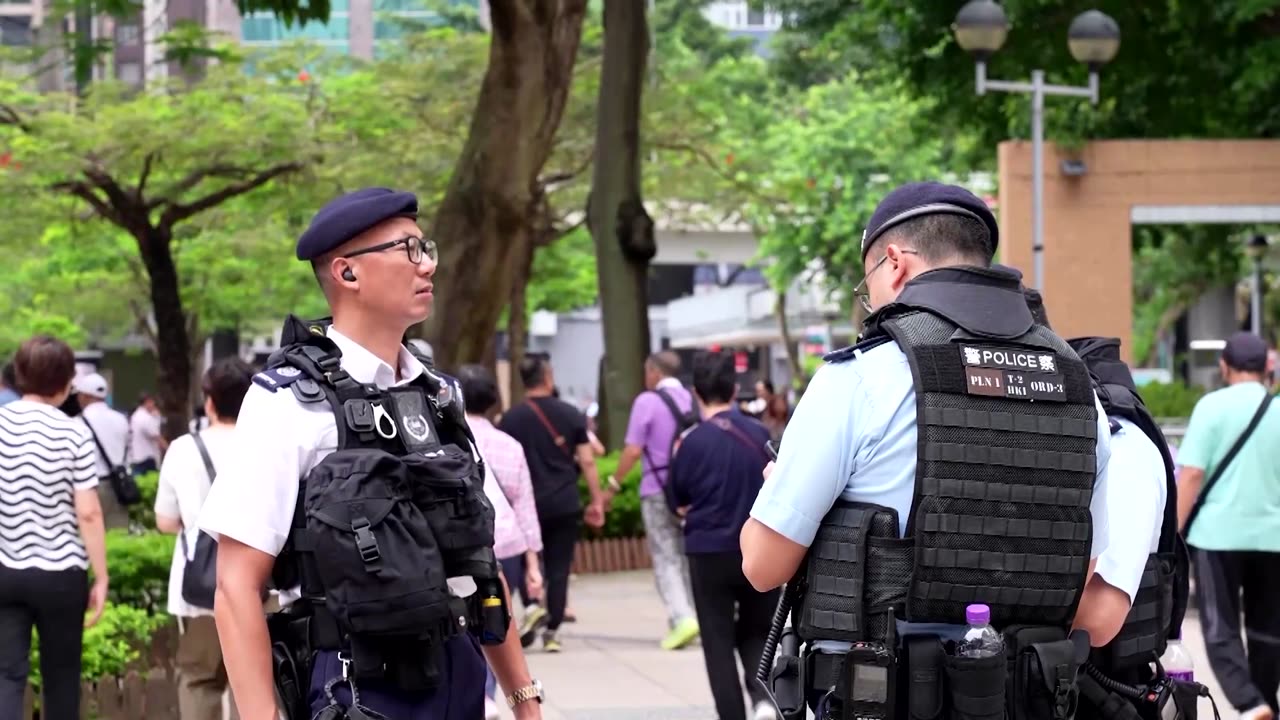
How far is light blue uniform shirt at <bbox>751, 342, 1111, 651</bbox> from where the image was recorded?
3.74m

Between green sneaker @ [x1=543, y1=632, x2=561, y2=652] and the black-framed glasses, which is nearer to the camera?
the black-framed glasses

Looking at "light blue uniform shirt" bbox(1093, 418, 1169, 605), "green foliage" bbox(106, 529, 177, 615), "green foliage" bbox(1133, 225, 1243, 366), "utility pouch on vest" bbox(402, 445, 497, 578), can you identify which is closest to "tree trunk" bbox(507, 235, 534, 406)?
"green foliage" bbox(1133, 225, 1243, 366)

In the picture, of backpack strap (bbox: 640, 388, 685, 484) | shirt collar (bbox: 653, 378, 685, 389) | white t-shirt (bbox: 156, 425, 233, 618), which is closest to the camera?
white t-shirt (bbox: 156, 425, 233, 618)

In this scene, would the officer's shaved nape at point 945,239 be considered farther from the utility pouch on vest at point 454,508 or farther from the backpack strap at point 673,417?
the backpack strap at point 673,417

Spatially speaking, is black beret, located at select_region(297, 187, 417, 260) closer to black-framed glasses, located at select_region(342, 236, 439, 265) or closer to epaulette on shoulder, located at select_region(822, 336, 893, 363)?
black-framed glasses, located at select_region(342, 236, 439, 265)

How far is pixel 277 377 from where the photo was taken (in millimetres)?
3830

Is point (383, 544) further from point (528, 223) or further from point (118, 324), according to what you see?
point (118, 324)

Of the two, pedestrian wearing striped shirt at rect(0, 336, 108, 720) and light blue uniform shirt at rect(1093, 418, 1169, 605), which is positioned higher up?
light blue uniform shirt at rect(1093, 418, 1169, 605)

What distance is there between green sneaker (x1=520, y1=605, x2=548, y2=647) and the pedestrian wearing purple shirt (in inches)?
32.5

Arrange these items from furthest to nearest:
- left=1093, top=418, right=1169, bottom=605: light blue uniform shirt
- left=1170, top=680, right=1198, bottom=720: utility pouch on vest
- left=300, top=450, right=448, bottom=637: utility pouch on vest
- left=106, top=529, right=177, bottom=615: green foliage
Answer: left=106, top=529, right=177, bottom=615: green foliage → left=1170, top=680, right=1198, bottom=720: utility pouch on vest → left=1093, top=418, right=1169, bottom=605: light blue uniform shirt → left=300, top=450, right=448, bottom=637: utility pouch on vest

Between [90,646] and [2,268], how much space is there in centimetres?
3484

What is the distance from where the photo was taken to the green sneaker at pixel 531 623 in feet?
40.2

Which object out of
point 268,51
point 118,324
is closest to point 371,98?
point 268,51

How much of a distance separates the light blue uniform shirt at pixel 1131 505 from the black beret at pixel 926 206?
25.2 inches
